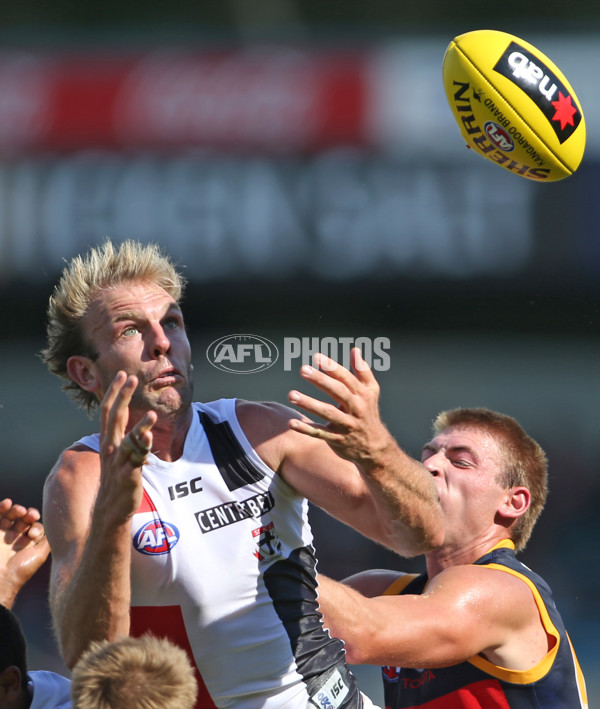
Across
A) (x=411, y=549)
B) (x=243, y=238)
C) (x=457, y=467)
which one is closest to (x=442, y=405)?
(x=243, y=238)

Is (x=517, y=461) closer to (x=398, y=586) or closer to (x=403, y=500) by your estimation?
(x=398, y=586)

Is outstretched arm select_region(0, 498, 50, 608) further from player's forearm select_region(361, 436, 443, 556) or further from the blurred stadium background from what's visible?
the blurred stadium background

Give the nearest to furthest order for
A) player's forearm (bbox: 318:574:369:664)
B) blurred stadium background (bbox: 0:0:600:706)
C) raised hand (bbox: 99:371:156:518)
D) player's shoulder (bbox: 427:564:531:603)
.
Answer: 1. raised hand (bbox: 99:371:156:518)
2. player's forearm (bbox: 318:574:369:664)
3. player's shoulder (bbox: 427:564:531:603)
4. blurred stadium background (bbox: 0:0:600:706)

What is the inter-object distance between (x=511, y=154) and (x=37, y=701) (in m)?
3.21

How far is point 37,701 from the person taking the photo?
3135 millimetres

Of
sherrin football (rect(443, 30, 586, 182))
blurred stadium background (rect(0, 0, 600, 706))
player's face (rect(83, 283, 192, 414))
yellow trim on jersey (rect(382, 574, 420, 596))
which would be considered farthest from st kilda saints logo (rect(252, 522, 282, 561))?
blurred stadium background (rect(0, 0, 600, 706))

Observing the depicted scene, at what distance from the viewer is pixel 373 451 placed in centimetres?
266

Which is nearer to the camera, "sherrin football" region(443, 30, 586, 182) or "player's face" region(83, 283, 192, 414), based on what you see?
"player's face" region(83, 283, 192, 414)

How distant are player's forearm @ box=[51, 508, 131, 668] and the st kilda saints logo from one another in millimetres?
494

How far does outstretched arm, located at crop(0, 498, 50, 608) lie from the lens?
335cm

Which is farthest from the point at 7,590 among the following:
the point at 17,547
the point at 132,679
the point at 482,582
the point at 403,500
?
the point at 482,582

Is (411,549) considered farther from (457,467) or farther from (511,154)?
(511,154)

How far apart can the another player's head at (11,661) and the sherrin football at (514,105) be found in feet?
10.1

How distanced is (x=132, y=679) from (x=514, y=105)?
10.9 ft
